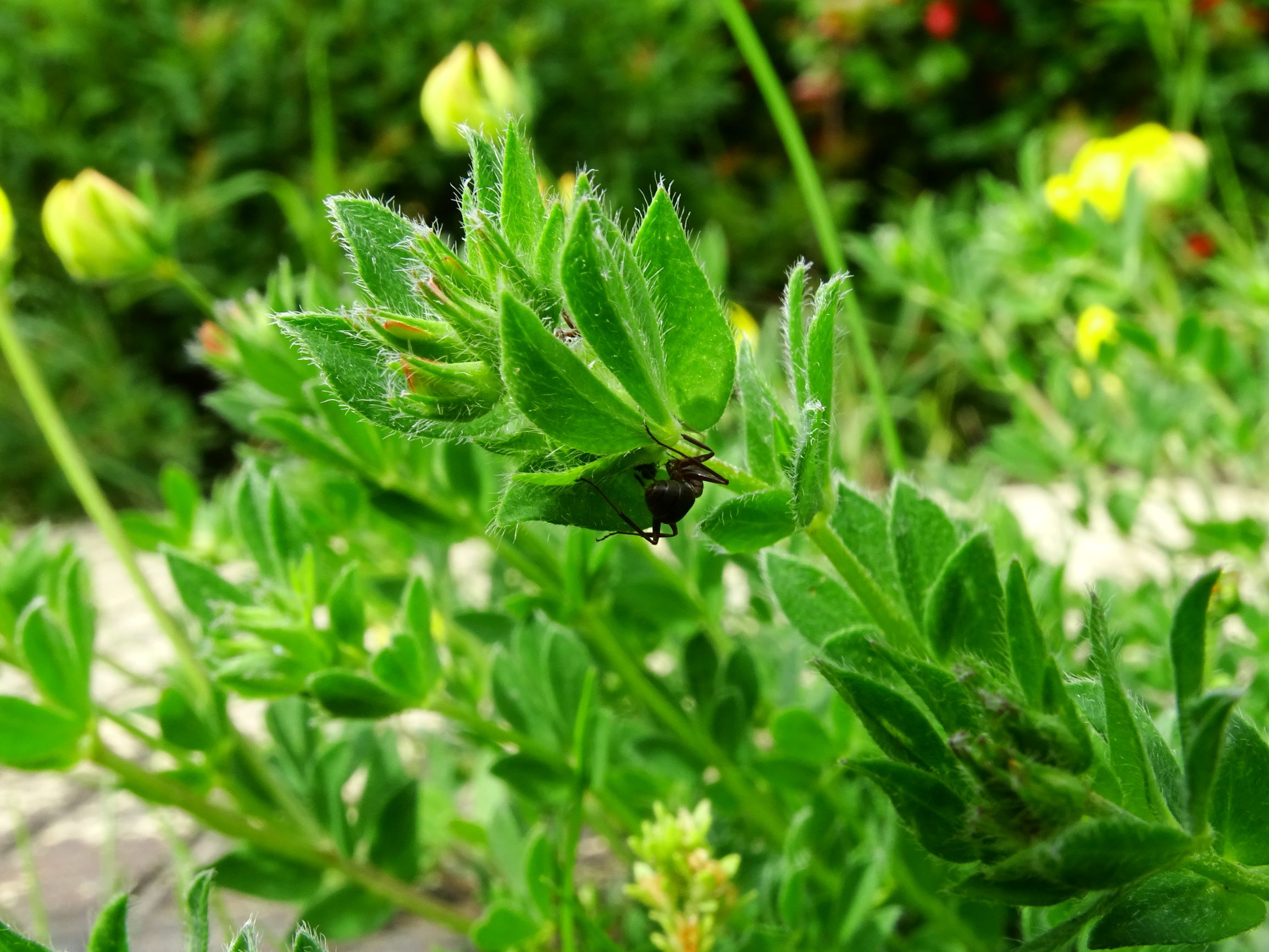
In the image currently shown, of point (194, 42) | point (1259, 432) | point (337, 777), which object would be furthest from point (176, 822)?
point (194, 42)

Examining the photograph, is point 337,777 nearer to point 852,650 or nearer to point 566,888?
point 566,888

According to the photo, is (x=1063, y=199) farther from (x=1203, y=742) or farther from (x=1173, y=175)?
(x=1203, y=742)

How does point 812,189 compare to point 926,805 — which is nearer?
point 926,805

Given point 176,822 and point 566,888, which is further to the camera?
point 176,822

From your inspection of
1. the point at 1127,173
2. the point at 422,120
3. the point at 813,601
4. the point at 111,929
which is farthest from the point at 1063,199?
the point at 422,120

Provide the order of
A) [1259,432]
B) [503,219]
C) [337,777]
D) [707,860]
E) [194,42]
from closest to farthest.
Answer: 1. [503,219]
2. [707,860]
3. [337,777]
4. [1259,432]
5. [194,42]

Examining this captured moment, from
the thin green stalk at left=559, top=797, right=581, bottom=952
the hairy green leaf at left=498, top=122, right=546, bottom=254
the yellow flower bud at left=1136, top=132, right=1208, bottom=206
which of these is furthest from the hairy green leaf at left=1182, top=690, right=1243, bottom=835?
the yellow flower bud at left=1136, top=132, right=1208, bottom=206
